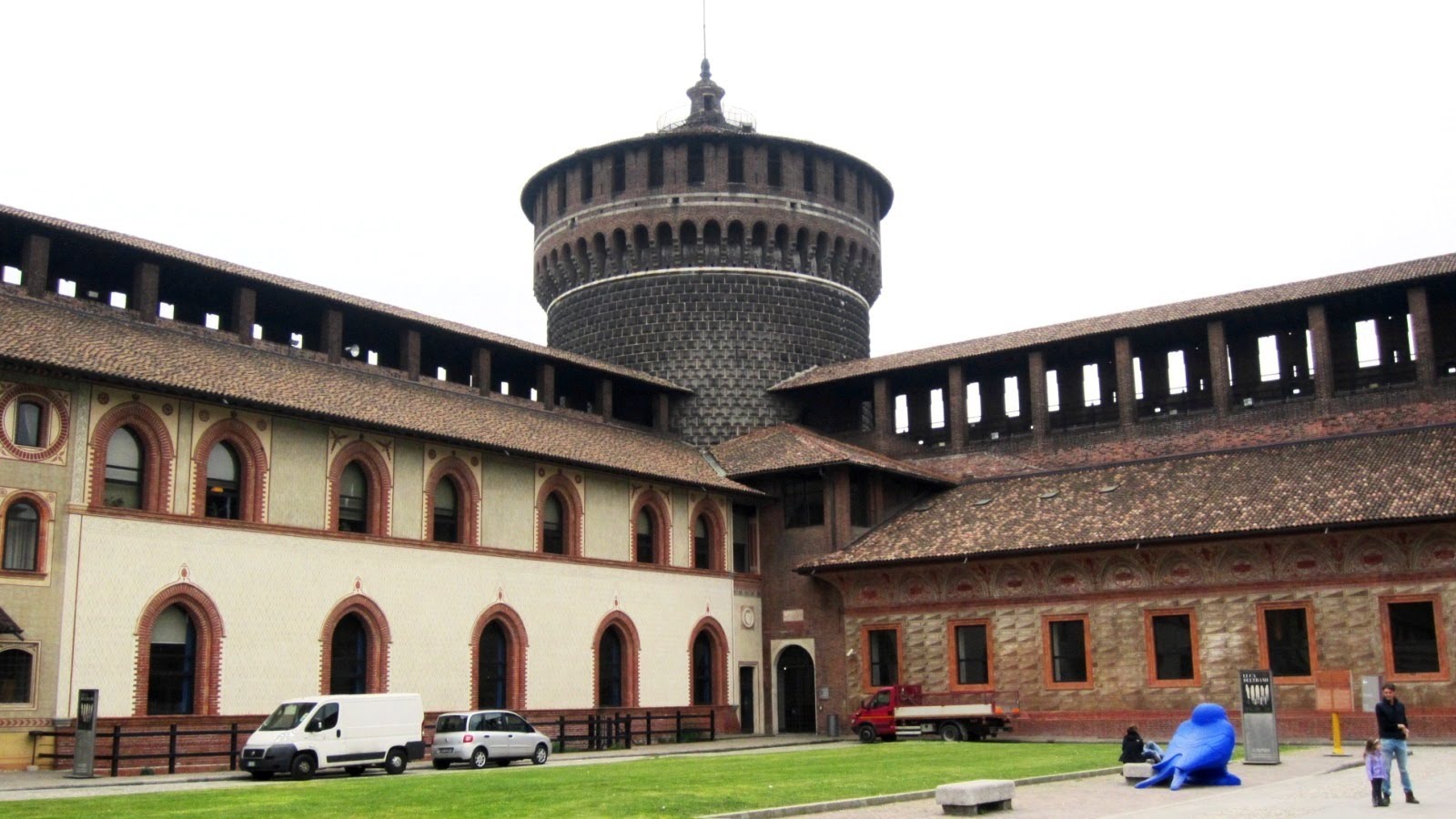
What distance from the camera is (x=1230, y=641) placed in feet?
127

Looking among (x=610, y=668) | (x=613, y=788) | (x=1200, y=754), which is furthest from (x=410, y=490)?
(x=1200, y=754)

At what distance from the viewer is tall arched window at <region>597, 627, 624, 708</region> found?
142 ft

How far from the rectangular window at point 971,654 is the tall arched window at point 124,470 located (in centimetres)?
2359

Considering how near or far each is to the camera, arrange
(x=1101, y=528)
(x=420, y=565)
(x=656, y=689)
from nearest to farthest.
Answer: (x=420, y=565) → (x=1101, y=528) → (x=656, y=689)

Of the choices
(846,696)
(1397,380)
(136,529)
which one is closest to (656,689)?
(846,696)

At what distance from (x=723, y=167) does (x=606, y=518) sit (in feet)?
57.8

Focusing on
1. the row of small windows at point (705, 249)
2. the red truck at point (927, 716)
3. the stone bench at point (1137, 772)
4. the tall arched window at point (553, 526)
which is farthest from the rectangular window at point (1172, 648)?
the row of small windows at point (705, 249)

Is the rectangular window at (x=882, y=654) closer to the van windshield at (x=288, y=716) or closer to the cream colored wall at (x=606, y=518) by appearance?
the cream colored wall at (x=606, y=518)

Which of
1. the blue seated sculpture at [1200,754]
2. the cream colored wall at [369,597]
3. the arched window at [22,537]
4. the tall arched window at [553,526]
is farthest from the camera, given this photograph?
the tall arched window at [553,526]

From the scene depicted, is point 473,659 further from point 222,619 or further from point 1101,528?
point 1101,528

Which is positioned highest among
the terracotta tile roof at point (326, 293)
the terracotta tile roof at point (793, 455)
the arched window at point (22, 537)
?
the terracotta tile roof at point (326, 293)

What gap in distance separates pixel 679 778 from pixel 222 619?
13692mm

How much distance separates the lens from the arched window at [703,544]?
47.5 meters

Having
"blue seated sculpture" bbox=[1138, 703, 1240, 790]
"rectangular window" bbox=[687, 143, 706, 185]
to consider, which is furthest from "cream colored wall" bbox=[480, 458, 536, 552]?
"blue seated sculpture" bbox=[1138, 703, 1240, 790]
